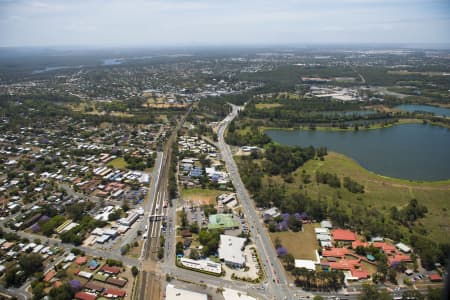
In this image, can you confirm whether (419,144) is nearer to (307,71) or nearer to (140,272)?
(140,272)

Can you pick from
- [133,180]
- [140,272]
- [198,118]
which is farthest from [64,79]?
[140,272]

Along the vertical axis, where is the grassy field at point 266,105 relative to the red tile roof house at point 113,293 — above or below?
above

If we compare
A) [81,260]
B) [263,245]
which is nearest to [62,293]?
[81,260]

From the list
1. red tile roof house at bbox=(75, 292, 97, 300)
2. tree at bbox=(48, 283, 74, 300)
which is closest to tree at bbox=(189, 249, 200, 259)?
red tile roof house at bbox=(75, 292, 97, 300)

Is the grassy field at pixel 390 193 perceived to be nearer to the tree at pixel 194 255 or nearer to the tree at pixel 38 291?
the tree at pixel 194 255

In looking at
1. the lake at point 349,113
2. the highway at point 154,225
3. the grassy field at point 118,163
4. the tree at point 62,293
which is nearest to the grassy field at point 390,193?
the highway at point 154,225

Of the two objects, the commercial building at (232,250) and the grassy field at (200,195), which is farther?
the grassy field at (200,195)
